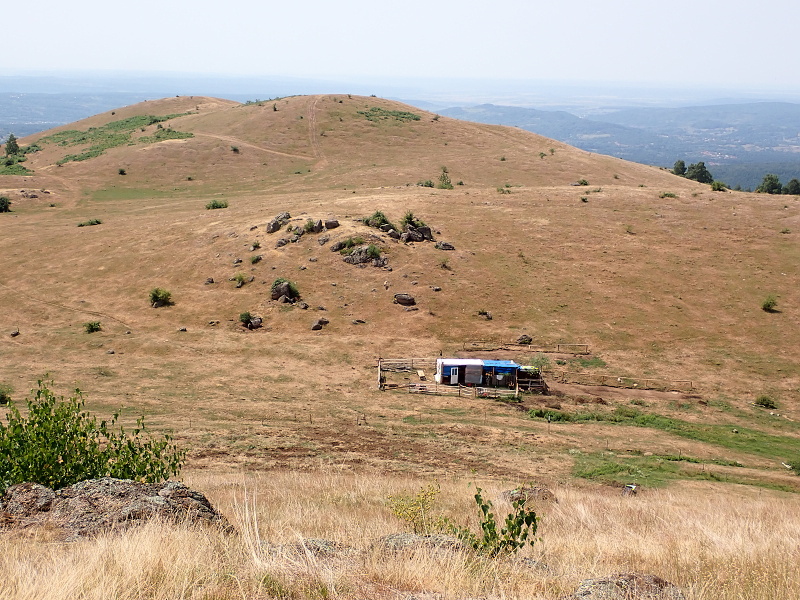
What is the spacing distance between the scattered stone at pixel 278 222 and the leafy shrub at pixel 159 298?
41.1 feet

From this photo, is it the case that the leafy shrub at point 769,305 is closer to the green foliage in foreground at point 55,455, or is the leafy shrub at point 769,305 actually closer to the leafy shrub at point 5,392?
the green foliage in foreground at point 55,455

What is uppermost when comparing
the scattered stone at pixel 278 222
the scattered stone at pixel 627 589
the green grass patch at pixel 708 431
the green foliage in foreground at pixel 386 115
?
the green foliage in foreground at pixel 386 115

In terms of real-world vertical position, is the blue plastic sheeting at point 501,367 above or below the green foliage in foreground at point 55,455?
below

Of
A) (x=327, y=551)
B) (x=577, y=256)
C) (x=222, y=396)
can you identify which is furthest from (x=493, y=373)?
(x=327, y=551)

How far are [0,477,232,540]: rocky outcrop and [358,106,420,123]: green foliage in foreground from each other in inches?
4422

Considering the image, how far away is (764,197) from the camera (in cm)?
6712

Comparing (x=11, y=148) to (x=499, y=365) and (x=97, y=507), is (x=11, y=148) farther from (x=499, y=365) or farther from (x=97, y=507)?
(x=97, y=507)

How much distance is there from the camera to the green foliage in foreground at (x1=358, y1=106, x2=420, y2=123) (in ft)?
382

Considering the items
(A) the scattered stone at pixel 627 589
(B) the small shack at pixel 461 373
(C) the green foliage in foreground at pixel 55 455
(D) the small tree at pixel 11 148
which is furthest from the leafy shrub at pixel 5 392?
(D) the small tree at pixel 11 148

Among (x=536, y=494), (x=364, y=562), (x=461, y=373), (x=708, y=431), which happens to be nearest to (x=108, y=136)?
(x=461, y=373)

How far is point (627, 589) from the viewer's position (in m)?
6.37

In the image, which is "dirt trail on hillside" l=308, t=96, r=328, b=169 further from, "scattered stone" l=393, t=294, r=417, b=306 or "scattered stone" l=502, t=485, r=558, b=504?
"scattered stone" l=502, t=485, r=558, b=504

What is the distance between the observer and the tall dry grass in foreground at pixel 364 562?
19.0 feet

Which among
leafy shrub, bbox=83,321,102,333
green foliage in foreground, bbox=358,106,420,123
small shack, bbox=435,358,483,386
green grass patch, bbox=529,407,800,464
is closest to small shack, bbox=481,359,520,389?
small shack, bbox=435,358,483,386
